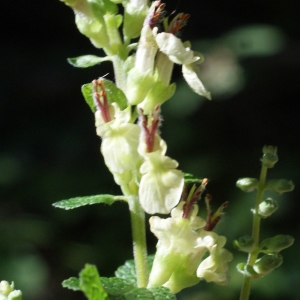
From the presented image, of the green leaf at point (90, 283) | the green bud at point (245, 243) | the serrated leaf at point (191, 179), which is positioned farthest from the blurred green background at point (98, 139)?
the green leaf at point (90, 283)

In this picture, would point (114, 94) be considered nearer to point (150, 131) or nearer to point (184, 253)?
point (150, 131)

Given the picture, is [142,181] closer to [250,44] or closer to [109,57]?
[109,57]

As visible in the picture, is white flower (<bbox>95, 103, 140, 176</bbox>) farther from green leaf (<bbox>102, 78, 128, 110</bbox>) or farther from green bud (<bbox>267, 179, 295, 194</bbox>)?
green bud (<bbox>267, 179, 295, 194</bbox>)

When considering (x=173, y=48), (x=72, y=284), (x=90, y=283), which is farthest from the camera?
(x=173, y=48)

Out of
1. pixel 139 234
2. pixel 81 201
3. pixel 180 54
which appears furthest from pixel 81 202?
pixel 180 54

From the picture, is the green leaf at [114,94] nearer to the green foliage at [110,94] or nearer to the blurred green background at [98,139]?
the green foliage at [110,94]

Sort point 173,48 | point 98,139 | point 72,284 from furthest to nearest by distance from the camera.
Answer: point 98,139 < point 173,48 < point 72,284

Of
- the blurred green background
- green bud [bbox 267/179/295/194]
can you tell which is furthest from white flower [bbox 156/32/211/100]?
the blurred green background

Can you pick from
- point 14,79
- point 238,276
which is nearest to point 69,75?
point 14,79
